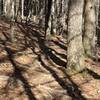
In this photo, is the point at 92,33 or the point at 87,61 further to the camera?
the point at 92,33

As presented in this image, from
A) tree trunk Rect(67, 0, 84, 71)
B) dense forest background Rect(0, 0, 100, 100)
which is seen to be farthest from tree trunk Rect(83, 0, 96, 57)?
tree trunk Rect(67, 0, 84, 71)

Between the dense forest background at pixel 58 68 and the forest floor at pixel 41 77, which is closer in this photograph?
the forest floor at pixel 41 77

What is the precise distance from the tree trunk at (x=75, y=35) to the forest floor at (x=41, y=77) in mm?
376

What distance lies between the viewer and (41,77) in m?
11.0

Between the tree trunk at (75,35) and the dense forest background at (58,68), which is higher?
the tree trunk at (75,35)

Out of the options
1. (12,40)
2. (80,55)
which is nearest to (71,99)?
(80,55)

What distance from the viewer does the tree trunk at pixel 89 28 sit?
51.1 ft

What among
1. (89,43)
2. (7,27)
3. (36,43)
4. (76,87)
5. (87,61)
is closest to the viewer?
(76,87)

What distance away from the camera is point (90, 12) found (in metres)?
15.8

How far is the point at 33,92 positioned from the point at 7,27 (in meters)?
12.4

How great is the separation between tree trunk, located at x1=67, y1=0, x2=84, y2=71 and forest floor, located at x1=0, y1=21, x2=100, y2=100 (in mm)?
376

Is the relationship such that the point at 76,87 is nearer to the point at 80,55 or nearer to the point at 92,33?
the point at 80,55

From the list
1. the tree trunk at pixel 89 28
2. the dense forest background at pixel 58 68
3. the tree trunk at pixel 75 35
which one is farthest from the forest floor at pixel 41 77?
the tree trunk at pixel 89 28

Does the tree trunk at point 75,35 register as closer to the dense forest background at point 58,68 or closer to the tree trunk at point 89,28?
the dense forest background at point 58,68
